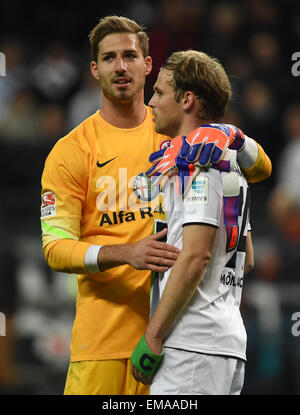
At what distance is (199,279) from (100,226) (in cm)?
71

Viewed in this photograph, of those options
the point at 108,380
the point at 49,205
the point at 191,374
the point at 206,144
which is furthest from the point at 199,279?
the point at 49,205

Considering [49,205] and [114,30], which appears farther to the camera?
[114,30]

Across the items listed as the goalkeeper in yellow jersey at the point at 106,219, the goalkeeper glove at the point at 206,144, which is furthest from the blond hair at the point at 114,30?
the goalkeeper glove at the point at 206,144

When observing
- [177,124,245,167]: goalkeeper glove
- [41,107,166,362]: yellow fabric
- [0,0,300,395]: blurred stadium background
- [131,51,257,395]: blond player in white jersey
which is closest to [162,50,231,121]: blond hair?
[131,51,257,395]: blond player in white jersey

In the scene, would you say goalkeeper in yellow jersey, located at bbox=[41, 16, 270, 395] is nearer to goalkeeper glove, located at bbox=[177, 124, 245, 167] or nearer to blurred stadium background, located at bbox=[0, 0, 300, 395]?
goalkeeper glove, located at bbox=[177, 124, 245, 167]

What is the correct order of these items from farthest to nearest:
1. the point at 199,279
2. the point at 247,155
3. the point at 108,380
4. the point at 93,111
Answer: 1. the point at 93,111
2. the point at 108,380
3. the point at 247,155
4. the point at 199,279

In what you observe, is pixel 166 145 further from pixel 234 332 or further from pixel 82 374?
pixel 82 374

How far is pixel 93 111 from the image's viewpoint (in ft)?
24.9

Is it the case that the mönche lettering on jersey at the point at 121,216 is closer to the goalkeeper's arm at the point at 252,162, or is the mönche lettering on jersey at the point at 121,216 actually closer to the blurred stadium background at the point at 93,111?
the goalkeeper's arm at the point at 252,162

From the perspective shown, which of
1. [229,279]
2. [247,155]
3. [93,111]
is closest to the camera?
[229,279]

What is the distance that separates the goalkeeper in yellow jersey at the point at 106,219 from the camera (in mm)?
3174

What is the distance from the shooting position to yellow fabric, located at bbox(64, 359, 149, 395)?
10.4 feet

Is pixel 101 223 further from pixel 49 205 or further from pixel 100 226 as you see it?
pixel 49 205
